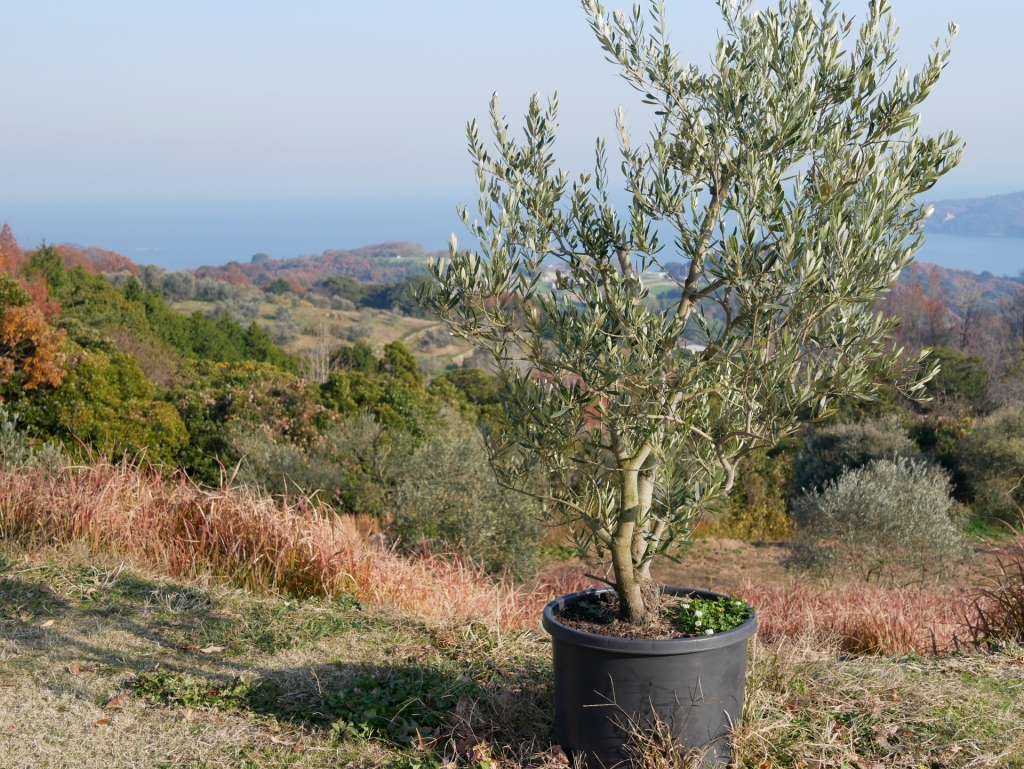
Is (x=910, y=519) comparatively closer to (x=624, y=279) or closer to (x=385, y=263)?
(x=624, y=279)

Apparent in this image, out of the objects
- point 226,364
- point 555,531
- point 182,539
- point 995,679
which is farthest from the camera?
point 226,364

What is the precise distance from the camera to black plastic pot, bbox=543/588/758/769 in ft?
11.3

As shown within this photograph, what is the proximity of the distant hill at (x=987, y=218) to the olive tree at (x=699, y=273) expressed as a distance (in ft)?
243

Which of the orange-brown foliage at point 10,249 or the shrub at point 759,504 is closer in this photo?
the shrub at point 759,504

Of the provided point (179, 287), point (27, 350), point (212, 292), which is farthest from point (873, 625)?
point (179, 287)

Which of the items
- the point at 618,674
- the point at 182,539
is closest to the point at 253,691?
the point at 618,674

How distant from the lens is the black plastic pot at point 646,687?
3449mm

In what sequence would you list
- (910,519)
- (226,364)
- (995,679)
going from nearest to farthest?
(995,679) → (910,519) → (226,364)

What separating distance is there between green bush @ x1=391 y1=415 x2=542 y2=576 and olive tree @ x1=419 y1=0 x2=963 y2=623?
8641 mm

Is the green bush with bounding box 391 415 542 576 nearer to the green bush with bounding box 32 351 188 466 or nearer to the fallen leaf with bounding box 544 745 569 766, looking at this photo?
the green bush with bounding box 32 351 188 466

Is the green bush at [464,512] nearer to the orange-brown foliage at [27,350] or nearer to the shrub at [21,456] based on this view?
the shrub at [21,456]

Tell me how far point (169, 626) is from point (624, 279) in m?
4.14

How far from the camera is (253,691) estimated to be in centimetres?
466

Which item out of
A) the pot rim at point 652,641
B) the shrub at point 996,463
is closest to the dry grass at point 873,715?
the pot rim at point 652,641
